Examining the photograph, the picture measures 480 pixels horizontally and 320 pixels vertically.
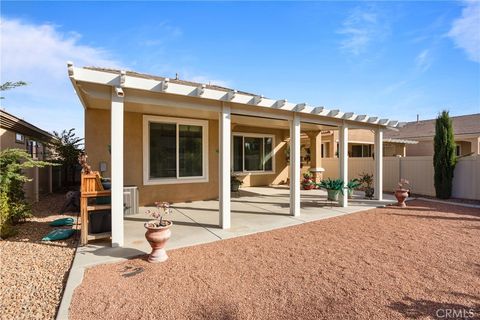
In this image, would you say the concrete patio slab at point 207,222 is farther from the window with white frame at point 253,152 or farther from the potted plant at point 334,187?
the window with white frame at point 253,152

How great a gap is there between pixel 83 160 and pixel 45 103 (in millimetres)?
12106

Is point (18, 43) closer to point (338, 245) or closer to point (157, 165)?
point (157, 165)

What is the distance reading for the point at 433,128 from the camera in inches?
791

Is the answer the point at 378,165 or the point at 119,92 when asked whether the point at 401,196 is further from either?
the point at 119,92

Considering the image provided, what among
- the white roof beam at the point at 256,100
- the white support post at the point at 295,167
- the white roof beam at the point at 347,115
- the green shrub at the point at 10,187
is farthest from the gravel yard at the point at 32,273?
the white roof beam at the point at 347,115

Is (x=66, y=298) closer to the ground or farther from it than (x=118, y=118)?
closer to the ground

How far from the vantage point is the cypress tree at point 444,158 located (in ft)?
33.2

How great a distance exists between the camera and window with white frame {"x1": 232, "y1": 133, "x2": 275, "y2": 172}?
1198 cm

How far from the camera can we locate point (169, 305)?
2.76 m

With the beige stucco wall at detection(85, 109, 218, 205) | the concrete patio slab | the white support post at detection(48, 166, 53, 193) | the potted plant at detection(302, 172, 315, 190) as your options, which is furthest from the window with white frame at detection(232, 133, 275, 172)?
the white support post at detection(48, 166, 53, 193)

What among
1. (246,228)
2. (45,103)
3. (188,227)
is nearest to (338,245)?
(246,228)

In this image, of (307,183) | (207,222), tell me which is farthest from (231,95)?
(307,183)

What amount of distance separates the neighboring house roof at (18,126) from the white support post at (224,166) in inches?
243

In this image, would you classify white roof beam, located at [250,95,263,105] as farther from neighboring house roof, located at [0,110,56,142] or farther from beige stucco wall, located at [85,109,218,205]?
neighboring house roof, located at [0,110,56,142]
